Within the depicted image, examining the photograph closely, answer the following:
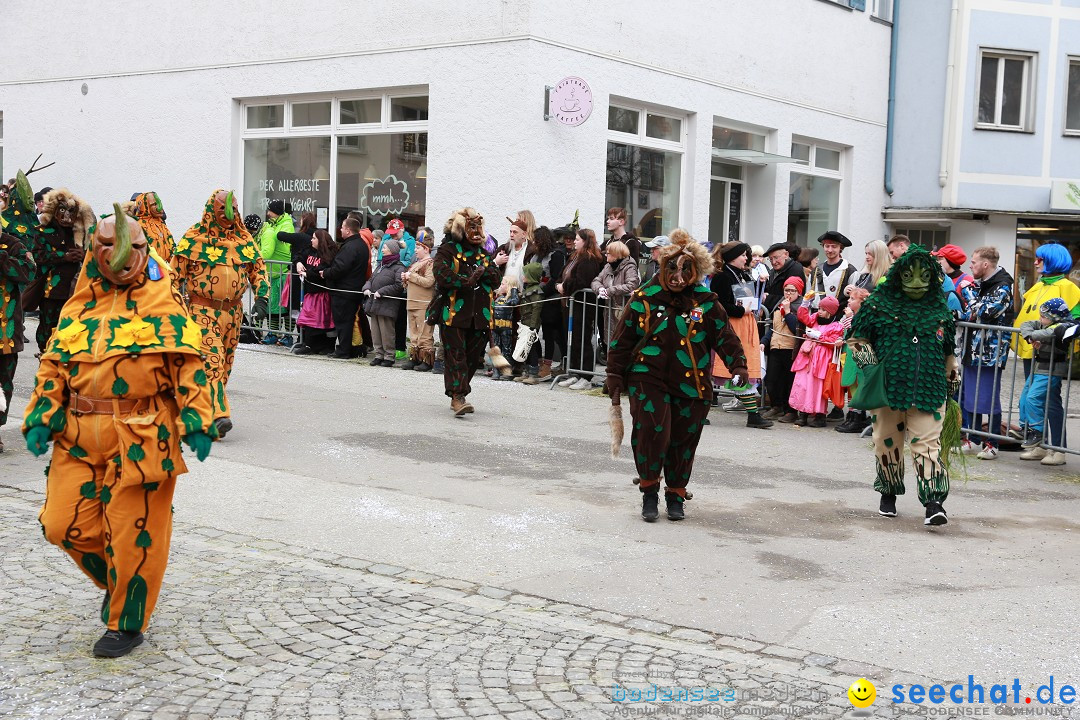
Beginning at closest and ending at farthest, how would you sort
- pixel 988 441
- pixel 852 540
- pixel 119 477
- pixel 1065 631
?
pixel 119 477 < pixel 1065 631 < pixel 852 540 < pixel 988 441

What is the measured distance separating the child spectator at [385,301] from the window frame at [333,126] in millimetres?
2095

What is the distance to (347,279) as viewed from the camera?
1562 centimetres

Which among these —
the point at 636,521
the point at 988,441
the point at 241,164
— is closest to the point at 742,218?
the point at 241,164

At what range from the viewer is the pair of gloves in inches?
199

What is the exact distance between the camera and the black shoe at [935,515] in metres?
7.95

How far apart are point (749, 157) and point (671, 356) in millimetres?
11594

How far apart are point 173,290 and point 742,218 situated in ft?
50.5

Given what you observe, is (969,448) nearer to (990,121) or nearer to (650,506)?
(650,506)

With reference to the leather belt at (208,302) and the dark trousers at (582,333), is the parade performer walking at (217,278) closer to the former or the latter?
the leather belt at (208,302)

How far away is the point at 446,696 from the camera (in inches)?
191

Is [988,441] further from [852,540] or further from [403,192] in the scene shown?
[403,192]

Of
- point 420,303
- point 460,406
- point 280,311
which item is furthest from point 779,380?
point 280,311

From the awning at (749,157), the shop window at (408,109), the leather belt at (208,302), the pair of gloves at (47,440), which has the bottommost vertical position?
the pair of gloves at (47,440)

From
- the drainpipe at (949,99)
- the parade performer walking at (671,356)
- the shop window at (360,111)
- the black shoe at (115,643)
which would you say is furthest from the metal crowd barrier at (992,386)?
the drainpipe at (949,99)
